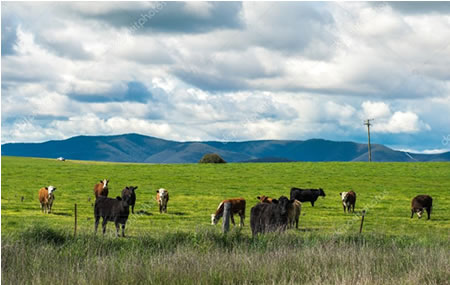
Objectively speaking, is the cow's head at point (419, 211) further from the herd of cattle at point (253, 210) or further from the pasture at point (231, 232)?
the pasture at point (231, 232)

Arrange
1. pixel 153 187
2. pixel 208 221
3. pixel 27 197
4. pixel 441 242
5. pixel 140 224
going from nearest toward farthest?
pixel 441 242
pixel 140 224
pixel 208 221
pixel 27 197
pixel 153 187

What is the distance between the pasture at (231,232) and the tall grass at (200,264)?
3 centimetres

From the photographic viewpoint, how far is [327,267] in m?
11.6

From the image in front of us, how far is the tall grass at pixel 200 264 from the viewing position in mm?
10305

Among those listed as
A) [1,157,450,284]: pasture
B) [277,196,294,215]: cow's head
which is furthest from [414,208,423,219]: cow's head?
[277,196,294,215]: cow's head

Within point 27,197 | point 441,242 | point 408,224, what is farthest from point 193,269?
point 27,197

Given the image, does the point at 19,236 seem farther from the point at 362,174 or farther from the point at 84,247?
the point at 362,174

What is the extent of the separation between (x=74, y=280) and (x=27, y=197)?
98.1ft

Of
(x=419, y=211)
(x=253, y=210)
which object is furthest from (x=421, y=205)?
(x=253, y=210)

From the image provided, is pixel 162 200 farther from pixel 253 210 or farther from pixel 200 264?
pixel 200 264

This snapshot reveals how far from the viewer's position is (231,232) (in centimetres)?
1512

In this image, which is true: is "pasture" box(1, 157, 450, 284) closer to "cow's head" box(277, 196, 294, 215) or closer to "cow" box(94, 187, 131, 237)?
"cow" box(94, 187, 131, 237)

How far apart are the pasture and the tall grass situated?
1.3 inches

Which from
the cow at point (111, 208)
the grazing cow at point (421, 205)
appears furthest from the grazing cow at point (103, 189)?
the grazing cow at point (421, 205)
